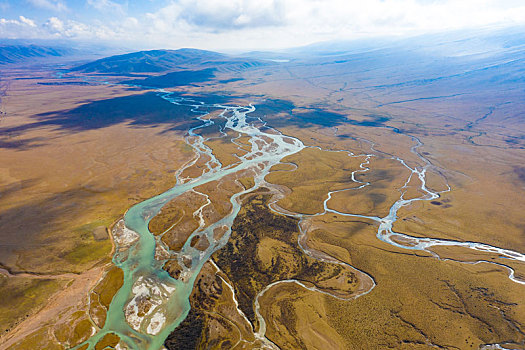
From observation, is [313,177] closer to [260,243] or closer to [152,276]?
[260,243]

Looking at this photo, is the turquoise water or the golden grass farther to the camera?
the golden grass

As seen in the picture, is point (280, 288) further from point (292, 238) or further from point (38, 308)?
point (38, 308)

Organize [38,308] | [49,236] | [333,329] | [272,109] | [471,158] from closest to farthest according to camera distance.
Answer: [333,329], [38,308], [49,236], [471,158], [272,109]

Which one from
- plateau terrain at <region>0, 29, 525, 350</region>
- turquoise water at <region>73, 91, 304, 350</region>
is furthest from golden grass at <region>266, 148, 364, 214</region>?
turquoise water at <region>73, 91, 304, 350</region>

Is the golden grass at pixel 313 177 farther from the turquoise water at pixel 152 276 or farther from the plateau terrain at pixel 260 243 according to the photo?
the turquoise water at pixel 152 276

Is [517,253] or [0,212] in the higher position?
[0,212]

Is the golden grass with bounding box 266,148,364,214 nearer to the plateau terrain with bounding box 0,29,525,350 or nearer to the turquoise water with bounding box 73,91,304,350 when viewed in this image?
the plateau terrain with bounding box 0,29,525,350

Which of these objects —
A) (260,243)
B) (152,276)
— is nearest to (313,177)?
(260,243)

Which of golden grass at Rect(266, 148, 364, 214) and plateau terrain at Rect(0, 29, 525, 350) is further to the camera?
golden grass at Rect(266, 148, 364, 214)

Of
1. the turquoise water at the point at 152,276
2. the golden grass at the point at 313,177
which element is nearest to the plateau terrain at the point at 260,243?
the turquoise water at the point at 152,276

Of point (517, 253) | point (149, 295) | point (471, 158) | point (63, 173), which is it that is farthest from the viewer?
point (471, 158)

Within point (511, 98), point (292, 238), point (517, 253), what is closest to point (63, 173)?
point (292, 238)
